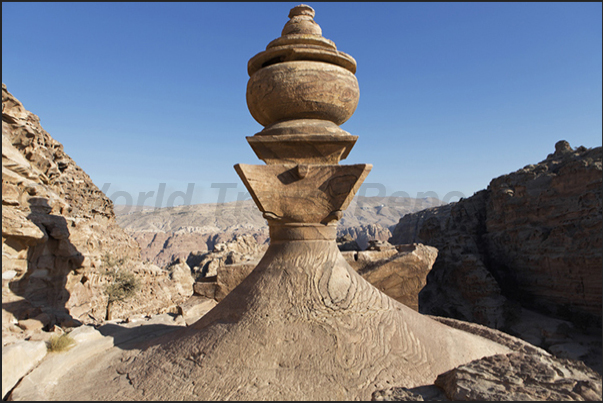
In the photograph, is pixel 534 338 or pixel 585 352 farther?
pixel 534 338

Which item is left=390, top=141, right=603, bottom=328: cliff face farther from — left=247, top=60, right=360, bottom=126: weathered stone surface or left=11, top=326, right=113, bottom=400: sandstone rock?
left=11, top=326, right=113, bottom=400: sandstone rock

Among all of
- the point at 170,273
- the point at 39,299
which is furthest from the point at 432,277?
the point at 39,299

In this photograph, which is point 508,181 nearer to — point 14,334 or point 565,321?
point 565,321

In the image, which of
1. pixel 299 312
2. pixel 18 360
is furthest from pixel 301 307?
pixel 18 360

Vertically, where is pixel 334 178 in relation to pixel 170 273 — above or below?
above

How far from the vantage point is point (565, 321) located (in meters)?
18.8

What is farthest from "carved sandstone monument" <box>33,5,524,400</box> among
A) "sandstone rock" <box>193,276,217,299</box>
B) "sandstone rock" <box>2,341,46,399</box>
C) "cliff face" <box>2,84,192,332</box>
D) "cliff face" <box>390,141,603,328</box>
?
"cliff face" <box>390,141,603,328</box>

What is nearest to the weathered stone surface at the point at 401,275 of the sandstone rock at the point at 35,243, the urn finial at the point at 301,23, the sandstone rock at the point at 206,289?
the sandstone rock at the point at 206,289

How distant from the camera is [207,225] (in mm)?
69500

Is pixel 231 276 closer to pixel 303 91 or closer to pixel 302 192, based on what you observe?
pixel 302 192

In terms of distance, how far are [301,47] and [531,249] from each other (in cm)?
2401

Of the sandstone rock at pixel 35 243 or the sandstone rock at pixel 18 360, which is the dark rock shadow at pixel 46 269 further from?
the sandstone rock at pixel 18 360

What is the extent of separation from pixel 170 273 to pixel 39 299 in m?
9.75

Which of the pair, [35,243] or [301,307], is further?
[35,243]
